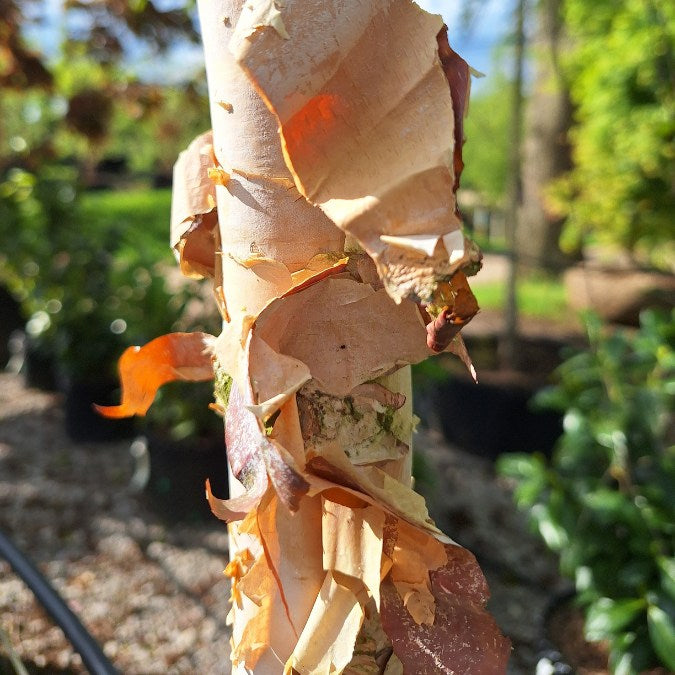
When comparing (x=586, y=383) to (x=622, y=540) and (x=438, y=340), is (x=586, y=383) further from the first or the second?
(x=438, y=340)

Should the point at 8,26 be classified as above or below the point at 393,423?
above

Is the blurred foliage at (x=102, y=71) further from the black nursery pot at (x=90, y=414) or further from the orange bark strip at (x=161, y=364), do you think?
the orange bark strip at (x=161, y=364)

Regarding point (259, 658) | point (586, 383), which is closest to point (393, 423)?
point (259, 658)

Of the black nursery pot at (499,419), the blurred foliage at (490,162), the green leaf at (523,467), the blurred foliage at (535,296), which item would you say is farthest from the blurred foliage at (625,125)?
the blurred foliage at (490,162)

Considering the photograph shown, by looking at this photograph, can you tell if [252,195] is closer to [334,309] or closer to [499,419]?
[334,309]

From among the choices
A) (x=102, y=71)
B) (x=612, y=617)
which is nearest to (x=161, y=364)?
(x=612, y=617)

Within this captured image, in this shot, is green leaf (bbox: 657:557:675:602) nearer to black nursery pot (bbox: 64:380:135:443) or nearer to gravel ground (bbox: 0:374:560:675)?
gravel ground (bbox: 0:374:560:675)
